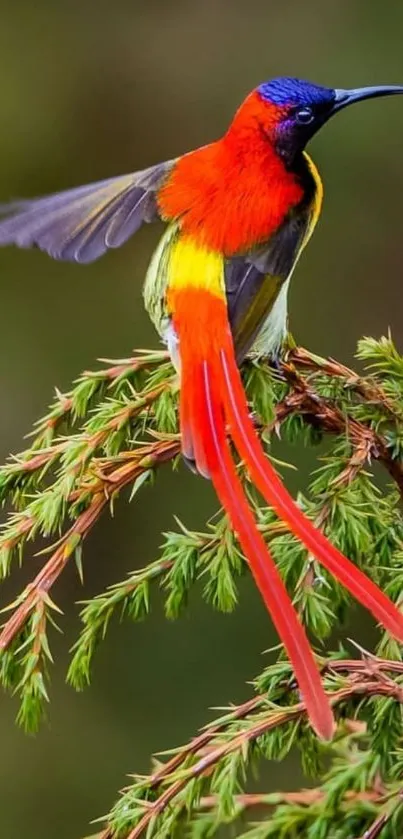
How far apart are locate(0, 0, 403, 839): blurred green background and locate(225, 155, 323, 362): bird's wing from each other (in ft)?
3.80

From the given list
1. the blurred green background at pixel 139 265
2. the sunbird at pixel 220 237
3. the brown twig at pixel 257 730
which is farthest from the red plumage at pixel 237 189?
the blurred green background at pixel 139 265

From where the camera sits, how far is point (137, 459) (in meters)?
0.95

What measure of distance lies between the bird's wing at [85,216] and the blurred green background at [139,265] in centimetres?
114

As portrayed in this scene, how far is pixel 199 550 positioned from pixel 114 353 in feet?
5.48

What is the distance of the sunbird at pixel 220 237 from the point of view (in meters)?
0.97

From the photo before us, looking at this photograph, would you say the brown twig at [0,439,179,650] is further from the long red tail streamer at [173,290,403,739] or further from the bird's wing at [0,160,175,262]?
the bird's wing at [0,160,175,262]

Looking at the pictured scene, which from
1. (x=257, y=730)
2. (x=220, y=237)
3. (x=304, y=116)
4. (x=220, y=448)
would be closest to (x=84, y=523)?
(x=220, y=448)

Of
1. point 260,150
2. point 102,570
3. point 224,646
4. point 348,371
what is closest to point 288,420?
point 348,371

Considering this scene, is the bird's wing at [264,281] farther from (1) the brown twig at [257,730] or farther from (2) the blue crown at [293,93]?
(1) the brown twig at [257,730]

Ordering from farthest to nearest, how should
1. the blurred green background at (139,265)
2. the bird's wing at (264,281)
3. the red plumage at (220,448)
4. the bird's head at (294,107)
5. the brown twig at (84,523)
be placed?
the blurred green background at (139,265), the bird's head at (294,107), the bird's wing at (264,281), the brown twig at (84,523), the red plumage at (220,448)

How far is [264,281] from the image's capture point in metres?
1.12

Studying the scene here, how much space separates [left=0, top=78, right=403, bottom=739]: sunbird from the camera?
3.17 ft

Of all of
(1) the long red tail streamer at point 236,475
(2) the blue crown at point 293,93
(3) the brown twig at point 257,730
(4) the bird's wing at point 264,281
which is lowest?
(3) the brown twig at point 257,730

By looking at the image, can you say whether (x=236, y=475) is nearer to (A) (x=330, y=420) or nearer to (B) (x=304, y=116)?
(A) (x=330, y=420)
